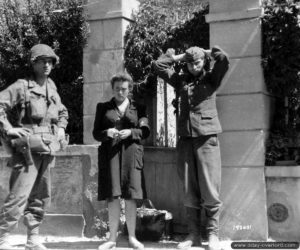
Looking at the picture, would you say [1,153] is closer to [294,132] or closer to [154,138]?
[154,138]

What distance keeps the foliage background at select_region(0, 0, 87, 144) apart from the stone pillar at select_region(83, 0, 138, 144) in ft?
0.55

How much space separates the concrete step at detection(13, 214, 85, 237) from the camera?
247 inches

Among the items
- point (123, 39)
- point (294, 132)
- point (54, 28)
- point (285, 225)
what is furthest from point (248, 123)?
point (54, 28)

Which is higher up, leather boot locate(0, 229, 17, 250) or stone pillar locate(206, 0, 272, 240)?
stone pillar locate(206, 0, 272, 240)

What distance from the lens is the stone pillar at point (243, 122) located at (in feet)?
18.6

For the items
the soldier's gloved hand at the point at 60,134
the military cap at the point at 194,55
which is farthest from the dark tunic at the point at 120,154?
the military cap at the point at 194,55

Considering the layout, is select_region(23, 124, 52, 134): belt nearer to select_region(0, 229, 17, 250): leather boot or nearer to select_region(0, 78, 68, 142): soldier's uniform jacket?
select_region(0, 78, 68, 142): soldier's uniform jacket

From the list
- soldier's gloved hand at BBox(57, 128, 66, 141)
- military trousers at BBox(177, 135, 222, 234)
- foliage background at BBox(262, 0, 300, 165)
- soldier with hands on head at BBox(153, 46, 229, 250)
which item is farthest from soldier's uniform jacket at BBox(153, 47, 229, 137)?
soldier's gloved hand at BBox(57, 128, 66, 141)

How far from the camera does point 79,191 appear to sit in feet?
20.7

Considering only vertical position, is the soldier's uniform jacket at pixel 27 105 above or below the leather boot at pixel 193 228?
above

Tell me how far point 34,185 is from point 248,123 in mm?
2418

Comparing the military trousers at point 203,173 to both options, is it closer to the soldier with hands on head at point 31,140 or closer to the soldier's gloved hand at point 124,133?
the soldier's gloved hand at point 124,133

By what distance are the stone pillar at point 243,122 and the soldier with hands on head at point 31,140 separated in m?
1.89

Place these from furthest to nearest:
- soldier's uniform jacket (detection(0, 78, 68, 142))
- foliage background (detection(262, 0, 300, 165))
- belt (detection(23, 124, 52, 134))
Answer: foliage background (detection(262, 0, 300, 165)) → belt (detection(23, 124, 52, 134)) → soldier's uniform jacket (detection(0, 78, 68, 142))
